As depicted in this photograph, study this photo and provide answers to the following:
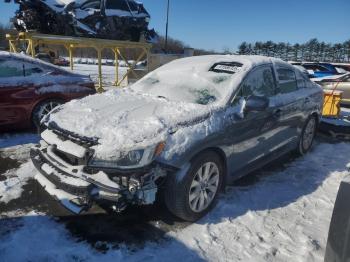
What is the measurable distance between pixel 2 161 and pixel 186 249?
10.8 feet

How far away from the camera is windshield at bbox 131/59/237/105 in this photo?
3.87 m

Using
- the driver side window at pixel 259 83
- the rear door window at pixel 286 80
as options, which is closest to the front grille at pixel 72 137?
the driver side window at pixel 259 83

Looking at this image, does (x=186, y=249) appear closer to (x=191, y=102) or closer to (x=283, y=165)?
(x=191, y=102)

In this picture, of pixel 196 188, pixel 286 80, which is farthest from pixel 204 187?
pixel 286 80

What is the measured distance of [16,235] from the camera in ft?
10.3

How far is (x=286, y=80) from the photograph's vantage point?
4.99m

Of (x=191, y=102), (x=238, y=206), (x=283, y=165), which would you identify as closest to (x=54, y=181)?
(x=191, y=102)

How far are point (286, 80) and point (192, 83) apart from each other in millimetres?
1639

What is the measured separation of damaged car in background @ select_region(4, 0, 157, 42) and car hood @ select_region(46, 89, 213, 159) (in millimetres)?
8095

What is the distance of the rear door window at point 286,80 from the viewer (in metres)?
4.80

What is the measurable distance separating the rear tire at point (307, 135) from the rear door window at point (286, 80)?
0.75m

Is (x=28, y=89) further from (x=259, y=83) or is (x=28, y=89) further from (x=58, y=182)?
(x=259, y=83)

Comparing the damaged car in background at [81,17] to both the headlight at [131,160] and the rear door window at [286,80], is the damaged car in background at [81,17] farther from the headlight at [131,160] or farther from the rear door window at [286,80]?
the headlight at [131,160]

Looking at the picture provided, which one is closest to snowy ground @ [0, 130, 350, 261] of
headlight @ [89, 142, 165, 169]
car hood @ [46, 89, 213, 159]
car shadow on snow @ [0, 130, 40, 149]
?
headlight @ [89, 142, 165, 169]
